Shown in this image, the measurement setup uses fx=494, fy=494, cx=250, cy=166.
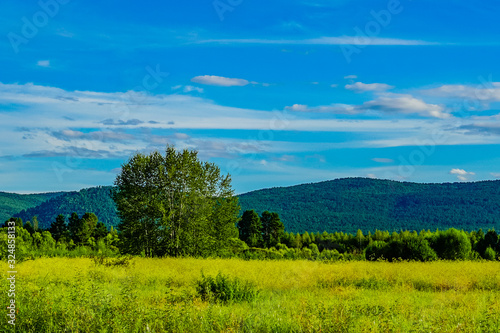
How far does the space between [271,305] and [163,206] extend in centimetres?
2149

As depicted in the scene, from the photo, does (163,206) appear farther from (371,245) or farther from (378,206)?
(378,206)

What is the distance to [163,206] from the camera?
3127 cm

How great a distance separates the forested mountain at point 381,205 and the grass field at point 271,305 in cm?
12522

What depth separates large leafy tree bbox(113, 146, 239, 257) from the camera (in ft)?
103

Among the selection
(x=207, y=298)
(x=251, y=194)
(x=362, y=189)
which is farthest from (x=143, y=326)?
(x=362, y=189)

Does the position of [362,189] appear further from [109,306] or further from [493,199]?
[109,306]

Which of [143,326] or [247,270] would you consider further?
[247,270]

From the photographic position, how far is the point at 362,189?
193875mm

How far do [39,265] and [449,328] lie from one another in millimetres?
18427

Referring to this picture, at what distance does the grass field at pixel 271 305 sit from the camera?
8.39 metres

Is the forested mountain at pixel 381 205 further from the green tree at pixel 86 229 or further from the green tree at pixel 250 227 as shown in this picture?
the green tree at pixel 86 229

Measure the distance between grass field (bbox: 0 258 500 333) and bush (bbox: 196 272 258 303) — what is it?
0.33 metres

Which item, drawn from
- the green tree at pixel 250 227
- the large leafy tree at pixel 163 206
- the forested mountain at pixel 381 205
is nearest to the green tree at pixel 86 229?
the green tree at pixel 250 227

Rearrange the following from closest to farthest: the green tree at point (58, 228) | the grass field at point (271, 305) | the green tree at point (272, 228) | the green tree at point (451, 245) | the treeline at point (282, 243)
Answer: the grass field at point (271, 305) < the treeline at point (282, 243) < the green tree at point (451, 245) < the green tree at point (272, 228) < the green tree at point (58, 228)
